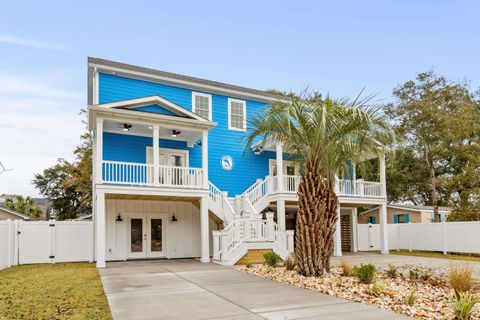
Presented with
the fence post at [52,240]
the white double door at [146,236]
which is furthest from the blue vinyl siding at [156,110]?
the fence post at [52,240]

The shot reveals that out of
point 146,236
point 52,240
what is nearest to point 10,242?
point 52,240

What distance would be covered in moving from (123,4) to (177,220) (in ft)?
30.1

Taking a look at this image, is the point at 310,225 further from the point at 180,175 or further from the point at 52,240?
the point at 52,240

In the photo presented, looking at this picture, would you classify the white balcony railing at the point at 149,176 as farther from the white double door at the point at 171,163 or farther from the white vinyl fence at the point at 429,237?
the white vinyl fence at the point at 429,237

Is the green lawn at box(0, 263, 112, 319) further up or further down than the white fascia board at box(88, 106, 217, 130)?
further down

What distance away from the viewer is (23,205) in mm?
31422

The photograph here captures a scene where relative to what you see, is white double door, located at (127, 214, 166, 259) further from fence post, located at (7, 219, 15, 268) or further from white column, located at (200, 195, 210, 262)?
fence post, located at (7, 219, 15, 268)

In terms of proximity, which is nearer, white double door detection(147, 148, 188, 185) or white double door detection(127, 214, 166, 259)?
white double door detection(147, 148, 188, 185)

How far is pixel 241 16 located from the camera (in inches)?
661

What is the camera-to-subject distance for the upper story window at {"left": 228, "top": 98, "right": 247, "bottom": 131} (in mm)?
19703

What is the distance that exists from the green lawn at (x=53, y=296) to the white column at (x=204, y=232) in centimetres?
459

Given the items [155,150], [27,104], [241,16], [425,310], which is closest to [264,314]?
[425,310]

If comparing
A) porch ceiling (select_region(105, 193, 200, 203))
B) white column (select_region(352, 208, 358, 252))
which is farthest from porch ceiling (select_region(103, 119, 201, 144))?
white column (select_region(352, 208, 358, 252))

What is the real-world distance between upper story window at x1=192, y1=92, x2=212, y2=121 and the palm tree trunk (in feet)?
30.8
